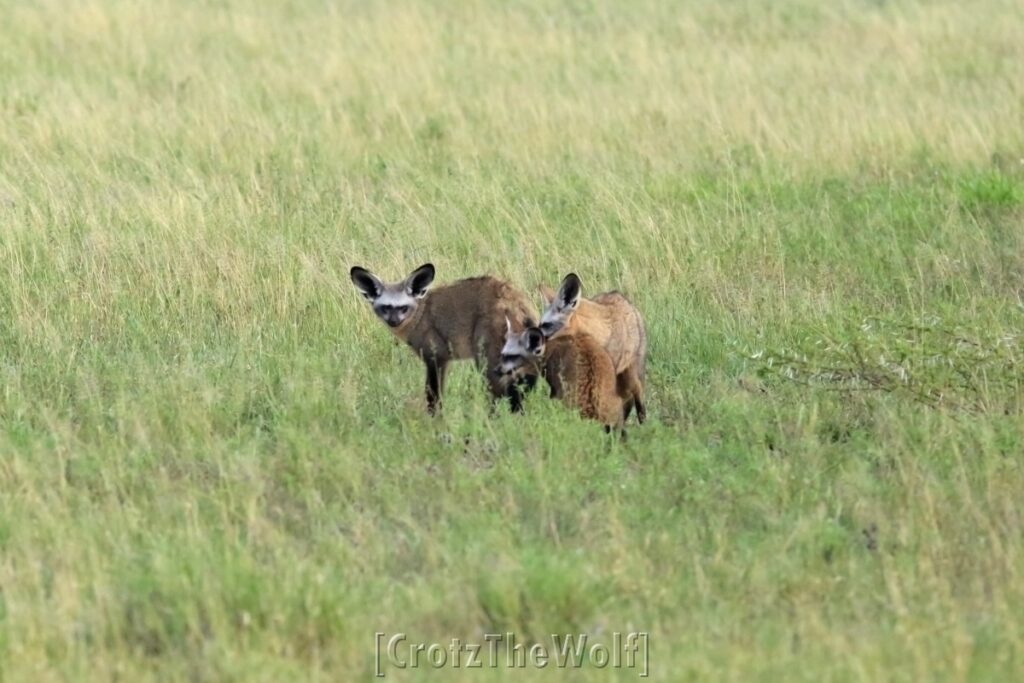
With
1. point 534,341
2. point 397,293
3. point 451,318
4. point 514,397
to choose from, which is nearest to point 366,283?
point 397,293

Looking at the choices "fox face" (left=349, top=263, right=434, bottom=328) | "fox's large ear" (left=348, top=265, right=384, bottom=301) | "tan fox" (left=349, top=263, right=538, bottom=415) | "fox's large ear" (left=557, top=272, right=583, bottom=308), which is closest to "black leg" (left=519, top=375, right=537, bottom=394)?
"tan fox" (left=349, top=263, right=538, bottom=415)

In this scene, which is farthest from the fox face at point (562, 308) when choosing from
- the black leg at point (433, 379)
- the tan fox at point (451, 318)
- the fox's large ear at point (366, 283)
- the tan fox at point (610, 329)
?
the fox's large ear at point (366, 283)

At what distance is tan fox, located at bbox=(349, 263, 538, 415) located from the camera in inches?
293

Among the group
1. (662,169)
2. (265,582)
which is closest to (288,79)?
(662,169)

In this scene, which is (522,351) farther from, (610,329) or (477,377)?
(477,377)

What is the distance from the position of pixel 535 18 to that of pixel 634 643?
560 inches

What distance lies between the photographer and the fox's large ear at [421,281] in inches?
309

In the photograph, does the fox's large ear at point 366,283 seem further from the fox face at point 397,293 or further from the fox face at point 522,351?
the fox face at point 522,351

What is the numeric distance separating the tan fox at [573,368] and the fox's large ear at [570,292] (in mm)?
161

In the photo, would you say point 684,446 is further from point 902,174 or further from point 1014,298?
point 902,174

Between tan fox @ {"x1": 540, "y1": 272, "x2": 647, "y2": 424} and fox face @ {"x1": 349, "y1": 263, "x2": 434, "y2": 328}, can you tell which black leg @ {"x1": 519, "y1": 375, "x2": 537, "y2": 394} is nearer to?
tan fox @ {"x1": 540, "y1": 272, "x2": 647, "y2": 424}

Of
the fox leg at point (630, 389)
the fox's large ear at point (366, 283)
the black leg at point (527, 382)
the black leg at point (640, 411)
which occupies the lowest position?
the black leg at point (640, 411)

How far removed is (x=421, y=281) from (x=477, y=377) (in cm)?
Result: 53

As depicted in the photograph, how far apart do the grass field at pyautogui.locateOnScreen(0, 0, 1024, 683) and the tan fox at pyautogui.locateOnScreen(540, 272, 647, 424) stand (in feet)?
0.74
